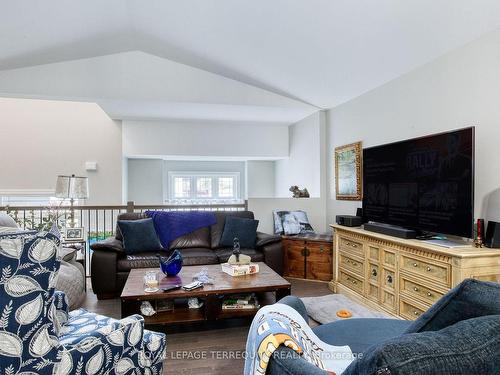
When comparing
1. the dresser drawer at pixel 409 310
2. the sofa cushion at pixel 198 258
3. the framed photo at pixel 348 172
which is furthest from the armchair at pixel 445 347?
the framed photo at pixel 348 172

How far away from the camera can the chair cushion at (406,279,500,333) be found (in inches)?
37.9

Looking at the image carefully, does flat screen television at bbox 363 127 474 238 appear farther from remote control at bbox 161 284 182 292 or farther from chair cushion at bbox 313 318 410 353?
remote control at bbox 161 284 182 292

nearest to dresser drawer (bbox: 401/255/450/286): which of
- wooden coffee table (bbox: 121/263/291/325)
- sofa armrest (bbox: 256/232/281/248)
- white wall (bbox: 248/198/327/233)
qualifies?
wooden coffee table (bbox: 121/263/291/325)

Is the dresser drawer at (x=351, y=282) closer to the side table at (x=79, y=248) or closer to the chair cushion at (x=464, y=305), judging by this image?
the chair cushion at (x=464, y=305)

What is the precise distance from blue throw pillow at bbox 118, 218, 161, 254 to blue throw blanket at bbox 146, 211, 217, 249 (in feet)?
0.47

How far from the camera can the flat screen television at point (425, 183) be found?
2.55m

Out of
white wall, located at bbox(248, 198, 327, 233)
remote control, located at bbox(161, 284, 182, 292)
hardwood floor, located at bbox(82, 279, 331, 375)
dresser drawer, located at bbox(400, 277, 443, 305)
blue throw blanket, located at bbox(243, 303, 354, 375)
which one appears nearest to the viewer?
blue throw blanket, located at bbox(243, 303, 354, 375)

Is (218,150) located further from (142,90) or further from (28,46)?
(28,46)

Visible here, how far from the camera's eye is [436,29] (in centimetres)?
273

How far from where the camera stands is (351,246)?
373cm

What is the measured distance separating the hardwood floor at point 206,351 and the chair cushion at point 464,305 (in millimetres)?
1638

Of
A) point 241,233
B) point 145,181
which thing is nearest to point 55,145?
point 145,181

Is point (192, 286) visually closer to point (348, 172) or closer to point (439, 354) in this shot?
point (439, 354)

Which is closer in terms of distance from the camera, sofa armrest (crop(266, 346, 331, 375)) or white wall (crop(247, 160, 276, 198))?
sofa armrest (crop(266, 346, 331, 375))
